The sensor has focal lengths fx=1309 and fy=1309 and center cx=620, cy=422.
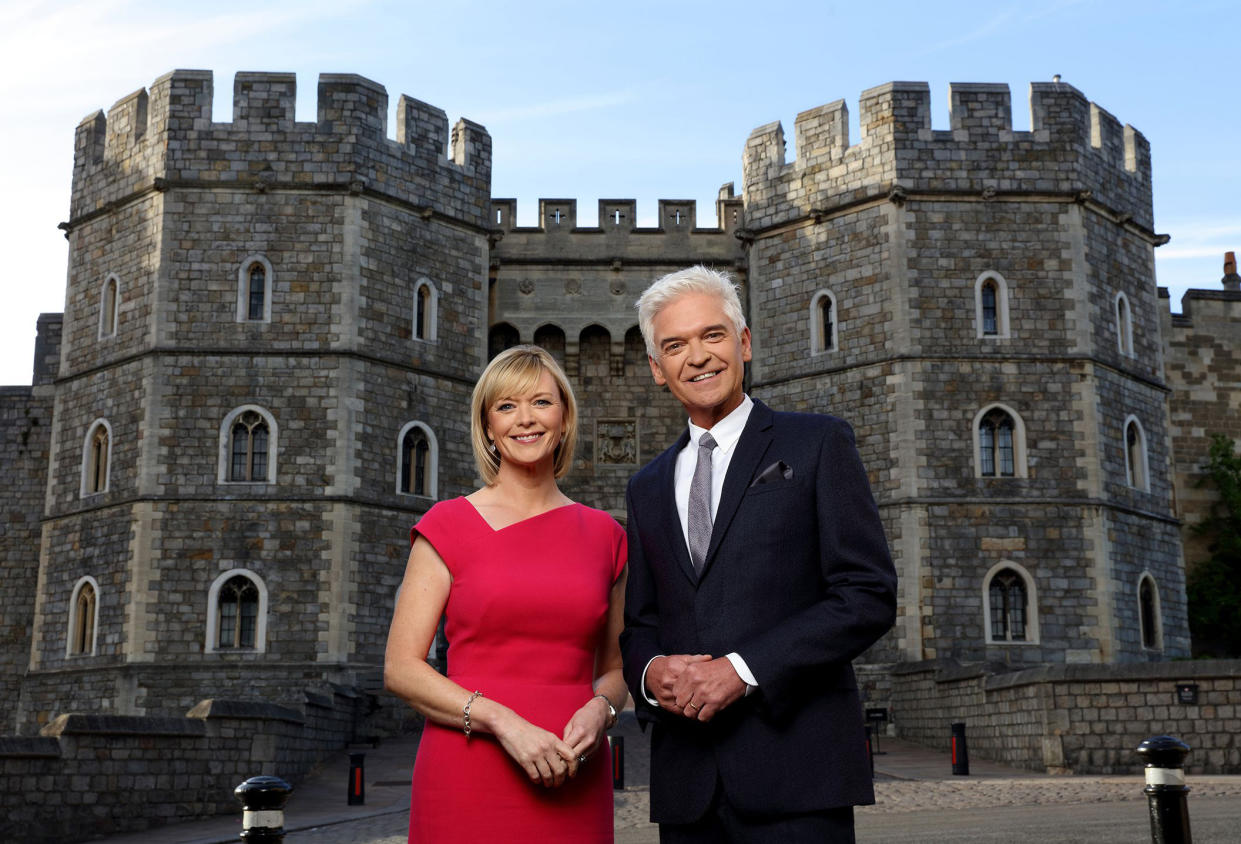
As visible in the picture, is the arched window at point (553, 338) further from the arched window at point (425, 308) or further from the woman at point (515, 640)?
the woman at point (515, 640)

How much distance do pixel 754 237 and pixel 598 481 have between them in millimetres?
5231

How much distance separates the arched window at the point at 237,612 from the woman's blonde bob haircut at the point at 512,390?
1728cm

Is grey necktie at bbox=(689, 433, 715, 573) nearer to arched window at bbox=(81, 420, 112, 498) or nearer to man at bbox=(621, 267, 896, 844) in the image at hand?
man at bbox=(621, 267, 896, 844)

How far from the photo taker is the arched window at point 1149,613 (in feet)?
70.5

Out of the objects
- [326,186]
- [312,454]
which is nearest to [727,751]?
[312,454]

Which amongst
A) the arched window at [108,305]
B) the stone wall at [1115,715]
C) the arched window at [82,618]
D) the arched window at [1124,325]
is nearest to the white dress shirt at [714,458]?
the stone wall at [1115,715]

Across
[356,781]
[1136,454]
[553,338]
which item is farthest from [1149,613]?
[356,781]

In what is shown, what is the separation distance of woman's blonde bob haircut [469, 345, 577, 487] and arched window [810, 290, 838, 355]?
19.0m

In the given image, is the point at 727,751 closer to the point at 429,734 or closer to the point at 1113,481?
the point at 429,734

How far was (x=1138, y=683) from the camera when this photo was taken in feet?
45.7

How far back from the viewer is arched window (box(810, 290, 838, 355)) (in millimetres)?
22344

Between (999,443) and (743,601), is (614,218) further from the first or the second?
(743,601)

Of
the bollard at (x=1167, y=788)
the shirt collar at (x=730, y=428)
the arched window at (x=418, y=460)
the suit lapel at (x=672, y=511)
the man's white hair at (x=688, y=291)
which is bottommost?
the bollard at (x=1167, y=788)

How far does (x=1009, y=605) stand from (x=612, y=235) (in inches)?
385
